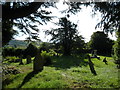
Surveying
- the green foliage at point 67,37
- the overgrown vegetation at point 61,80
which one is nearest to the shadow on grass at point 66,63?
the overgrown vegetation at point 61,80

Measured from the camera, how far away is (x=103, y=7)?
17.8ft

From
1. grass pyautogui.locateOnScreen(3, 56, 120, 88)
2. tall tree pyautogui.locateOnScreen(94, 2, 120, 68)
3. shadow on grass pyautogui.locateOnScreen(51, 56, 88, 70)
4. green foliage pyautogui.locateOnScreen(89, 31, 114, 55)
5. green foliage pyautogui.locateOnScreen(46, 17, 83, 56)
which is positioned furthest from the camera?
green foliage pyautogui.locateOnScreen(89, 31, 114, 55)

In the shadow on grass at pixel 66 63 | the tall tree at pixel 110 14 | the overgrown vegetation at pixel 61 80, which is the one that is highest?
the tall tree at pixel 110 14

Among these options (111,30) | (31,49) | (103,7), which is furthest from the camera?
(31,49)

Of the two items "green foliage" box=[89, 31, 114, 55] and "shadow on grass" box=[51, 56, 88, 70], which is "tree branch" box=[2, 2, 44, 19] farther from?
"green foliage" box=[89, 31, 114, 55]

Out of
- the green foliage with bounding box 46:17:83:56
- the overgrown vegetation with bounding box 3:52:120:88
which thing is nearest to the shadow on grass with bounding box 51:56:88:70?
the overgrown vegetation with bounding box 3:52:120:88

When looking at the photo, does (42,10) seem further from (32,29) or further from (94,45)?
(94,45)

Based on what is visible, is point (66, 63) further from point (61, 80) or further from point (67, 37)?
point (67, 37)

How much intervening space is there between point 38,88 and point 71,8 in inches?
167

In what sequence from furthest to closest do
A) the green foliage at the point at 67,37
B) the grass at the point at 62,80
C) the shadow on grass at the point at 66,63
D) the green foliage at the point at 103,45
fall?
the green foliage at the point at 103,45
the green foliage at the point at 67,37
the shadow on grass at the point at 66,63
the grass at the point at 62,80

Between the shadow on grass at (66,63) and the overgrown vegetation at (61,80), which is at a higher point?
the overgrown vegetation at (61,80)

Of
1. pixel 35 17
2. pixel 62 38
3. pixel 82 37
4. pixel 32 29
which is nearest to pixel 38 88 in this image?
pixel 32 29

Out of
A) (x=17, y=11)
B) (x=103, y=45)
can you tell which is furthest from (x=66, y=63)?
(x=103, y=45)

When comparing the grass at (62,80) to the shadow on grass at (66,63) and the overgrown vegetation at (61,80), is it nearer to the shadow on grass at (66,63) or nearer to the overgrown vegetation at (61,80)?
the overgrown vegetation at (61,80)
